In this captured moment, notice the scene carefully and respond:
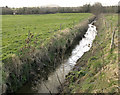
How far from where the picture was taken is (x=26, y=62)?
23.6 ft

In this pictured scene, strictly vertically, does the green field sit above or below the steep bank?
above

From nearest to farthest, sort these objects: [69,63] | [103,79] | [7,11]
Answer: [103,79] → [69,63] → [7,11]

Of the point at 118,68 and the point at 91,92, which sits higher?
the point at 118,68

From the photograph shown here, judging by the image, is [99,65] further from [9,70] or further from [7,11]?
[7,11]

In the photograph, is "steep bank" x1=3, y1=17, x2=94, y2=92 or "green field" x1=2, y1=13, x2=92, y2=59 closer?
"steep bank" x1=3, y1=17, x2=94, y2=92

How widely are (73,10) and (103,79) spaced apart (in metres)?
52.5

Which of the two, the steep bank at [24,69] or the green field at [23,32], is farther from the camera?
the green field at [23,32]

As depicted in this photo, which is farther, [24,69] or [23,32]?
[23,32]

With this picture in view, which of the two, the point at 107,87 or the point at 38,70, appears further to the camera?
the point at 38,70

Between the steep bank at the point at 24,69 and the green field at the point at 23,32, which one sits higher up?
the green field at the point at 23,32

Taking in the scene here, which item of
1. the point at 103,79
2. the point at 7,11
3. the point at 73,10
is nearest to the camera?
the point at 103,79

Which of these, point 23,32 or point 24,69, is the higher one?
point 23,32

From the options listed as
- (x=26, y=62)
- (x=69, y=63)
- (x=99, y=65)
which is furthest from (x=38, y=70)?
(x=99, y=65)

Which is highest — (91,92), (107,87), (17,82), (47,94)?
(107,87)
